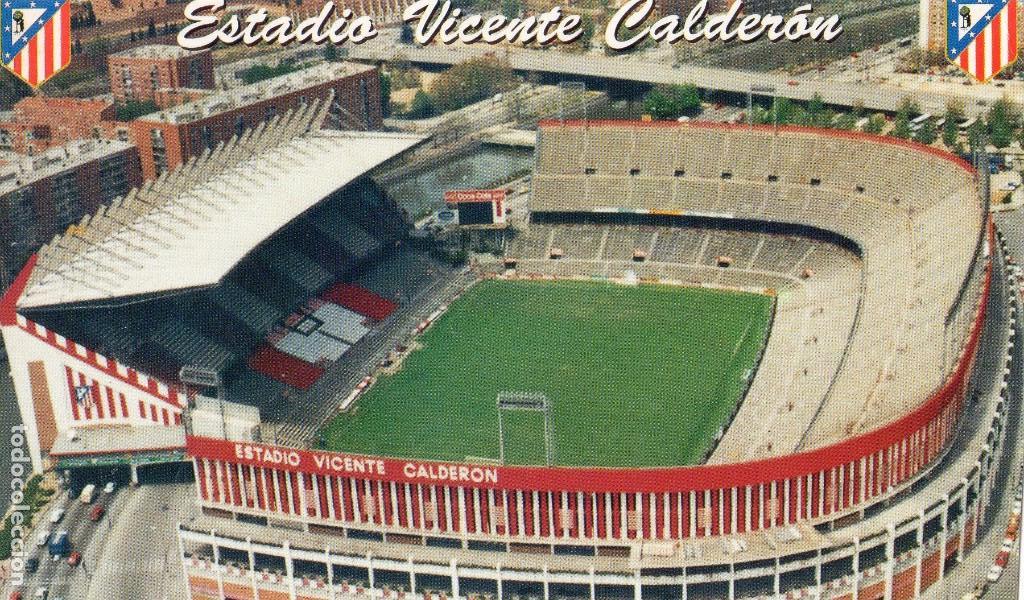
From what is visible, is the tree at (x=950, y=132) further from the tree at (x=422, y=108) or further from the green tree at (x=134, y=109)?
the green tree at (x=134, y=109)

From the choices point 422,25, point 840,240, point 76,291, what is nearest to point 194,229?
point 76,291

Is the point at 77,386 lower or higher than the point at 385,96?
lower

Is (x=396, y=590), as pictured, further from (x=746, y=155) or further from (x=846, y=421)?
(x=746, y=155)

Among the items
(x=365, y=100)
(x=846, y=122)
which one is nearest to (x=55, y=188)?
(x=365, y=100)

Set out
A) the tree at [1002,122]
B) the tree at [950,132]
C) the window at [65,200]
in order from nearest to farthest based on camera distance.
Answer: the window at [65,200]
the tree at [1002,122]
the tree at [950,132]

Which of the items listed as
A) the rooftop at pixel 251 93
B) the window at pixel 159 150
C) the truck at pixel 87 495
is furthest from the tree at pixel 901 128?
the truck at pixel 87 495

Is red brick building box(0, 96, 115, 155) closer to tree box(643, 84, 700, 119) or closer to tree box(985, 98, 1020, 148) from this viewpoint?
tree box(643, 84, 700, 119)

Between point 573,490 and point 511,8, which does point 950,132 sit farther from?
point 573,490
